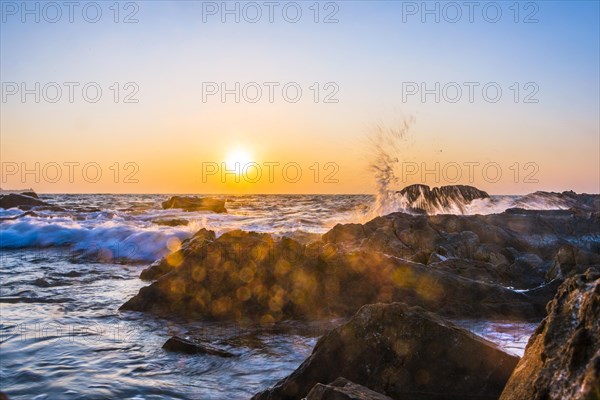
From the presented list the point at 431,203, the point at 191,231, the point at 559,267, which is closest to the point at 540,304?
the point at 559,267

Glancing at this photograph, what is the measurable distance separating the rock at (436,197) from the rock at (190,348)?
12.9 metres

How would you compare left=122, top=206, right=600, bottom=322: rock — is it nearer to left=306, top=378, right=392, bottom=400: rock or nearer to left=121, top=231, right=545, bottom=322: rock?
left=121, top=231, right=545, bottom=322: rock

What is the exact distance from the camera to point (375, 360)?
3385 mm

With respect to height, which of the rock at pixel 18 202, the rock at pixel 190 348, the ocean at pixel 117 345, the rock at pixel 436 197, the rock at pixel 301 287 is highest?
the rock at pixel 436 197

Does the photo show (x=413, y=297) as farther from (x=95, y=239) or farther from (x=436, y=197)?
(x=436, y=197)

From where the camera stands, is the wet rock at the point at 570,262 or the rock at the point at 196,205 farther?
the rock at the point at 196,205

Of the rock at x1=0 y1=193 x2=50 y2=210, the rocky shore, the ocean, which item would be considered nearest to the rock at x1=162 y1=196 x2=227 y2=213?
the rock at x1=0 y1=193 x2=50 y2=210

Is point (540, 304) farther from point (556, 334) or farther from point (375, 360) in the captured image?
point (556, 334)

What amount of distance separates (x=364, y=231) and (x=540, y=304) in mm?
4588

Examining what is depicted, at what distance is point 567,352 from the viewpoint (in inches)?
77.4

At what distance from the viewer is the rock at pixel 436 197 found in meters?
16.7

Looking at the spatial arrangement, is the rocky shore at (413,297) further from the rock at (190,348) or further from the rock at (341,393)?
the rock at (190,348)

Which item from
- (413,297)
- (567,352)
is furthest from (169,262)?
(567,352)

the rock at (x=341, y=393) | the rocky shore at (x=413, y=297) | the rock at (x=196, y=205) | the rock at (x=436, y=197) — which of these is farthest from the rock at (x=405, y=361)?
the rock at (x=196, y=205)
